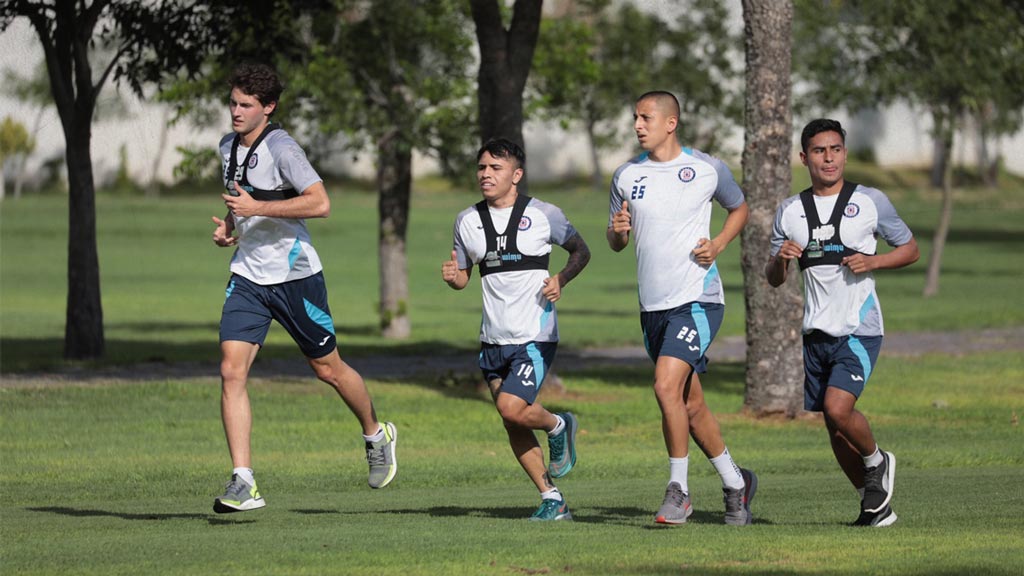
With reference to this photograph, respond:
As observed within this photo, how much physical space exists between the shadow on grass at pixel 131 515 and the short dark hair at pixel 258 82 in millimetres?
2365

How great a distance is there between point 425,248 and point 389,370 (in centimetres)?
3774

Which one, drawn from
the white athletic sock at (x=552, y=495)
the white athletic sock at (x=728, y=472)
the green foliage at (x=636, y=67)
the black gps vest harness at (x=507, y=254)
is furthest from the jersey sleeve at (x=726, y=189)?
the green foliage at (x=636, y=67)

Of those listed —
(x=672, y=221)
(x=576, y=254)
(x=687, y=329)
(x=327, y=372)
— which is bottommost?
(x=327, y=372)

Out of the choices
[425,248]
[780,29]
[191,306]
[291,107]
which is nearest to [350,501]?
[780,29]

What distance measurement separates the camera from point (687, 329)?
9.05m

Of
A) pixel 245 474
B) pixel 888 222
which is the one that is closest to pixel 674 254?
pixel 888 222

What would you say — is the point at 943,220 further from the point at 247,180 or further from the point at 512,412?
the point at 247,180

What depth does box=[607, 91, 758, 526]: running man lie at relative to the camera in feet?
29.6

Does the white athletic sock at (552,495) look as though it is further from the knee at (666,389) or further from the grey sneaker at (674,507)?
the knee at (666,389)

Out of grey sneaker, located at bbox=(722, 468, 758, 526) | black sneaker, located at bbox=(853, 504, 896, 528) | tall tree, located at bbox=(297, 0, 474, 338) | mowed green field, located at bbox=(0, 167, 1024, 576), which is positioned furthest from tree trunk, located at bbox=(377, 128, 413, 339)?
black sneaker, located at bbox=(853, 504, 896, 528)

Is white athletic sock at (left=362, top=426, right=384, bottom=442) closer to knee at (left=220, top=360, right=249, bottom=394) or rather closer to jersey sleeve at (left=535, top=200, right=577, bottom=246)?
knee at (left=220, top=360, right=249, bottom=394)

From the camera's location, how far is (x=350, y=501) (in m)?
11.2

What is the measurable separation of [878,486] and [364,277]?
40.6 m

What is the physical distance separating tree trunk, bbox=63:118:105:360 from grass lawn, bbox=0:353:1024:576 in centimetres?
326
